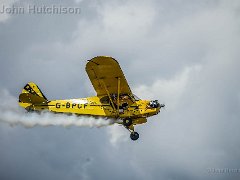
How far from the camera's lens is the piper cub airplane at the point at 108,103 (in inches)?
1083

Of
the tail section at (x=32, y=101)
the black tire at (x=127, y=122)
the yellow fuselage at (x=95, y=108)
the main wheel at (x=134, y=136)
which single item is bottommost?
the main wheel at (x=134, y=136)

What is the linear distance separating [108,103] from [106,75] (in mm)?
2085

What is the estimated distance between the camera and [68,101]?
2916 cm

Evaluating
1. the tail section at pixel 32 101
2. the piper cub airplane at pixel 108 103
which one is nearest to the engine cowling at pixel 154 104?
the piper cub airplane at pixel 108 103

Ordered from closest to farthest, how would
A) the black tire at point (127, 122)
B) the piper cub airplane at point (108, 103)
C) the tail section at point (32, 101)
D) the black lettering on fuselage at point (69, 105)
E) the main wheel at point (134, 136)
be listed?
the piper cub airplane at point (108, 103) < the black tire at point (127, 122) < the main wheel at point (134, 136) < the black lettering on fuselage at point (69, 105) < the tail section at point (32, 101)

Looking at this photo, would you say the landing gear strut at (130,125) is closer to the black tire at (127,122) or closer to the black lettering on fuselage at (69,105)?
the black tire at (127,122)

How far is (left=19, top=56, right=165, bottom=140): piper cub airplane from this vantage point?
27.5 metres

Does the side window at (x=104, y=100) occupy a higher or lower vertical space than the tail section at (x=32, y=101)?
lower

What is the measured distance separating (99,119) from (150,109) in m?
3.08

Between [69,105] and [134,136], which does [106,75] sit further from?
[134,136]

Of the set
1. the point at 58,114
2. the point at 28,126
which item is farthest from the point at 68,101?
the point at 28,126

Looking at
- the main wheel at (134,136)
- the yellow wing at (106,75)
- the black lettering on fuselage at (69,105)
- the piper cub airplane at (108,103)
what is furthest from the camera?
the black lettering on fuselage at (69,105)

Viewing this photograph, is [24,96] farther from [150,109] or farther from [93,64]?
[150,109]

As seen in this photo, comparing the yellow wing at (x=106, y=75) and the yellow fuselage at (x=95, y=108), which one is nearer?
the yellow wing at (x=106, y=75)
